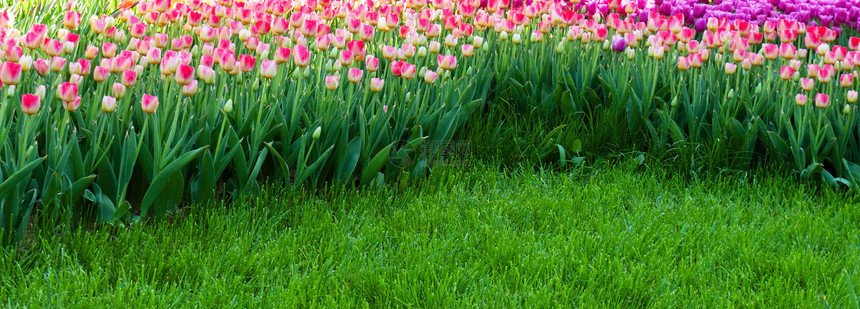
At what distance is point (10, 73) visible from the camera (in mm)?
2291

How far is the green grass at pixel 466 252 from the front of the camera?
2.19 m

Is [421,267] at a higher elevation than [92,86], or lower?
lower

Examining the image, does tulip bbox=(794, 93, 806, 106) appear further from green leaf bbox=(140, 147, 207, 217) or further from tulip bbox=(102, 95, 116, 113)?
tulip bbox=(102, 95, 116, 113)

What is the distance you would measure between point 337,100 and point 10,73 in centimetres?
103

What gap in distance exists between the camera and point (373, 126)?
3006 millimetres

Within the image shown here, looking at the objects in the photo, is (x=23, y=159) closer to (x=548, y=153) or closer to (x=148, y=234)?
(x=148, y=234)

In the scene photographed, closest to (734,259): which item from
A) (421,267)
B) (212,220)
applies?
(421,267)

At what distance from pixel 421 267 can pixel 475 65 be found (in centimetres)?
171

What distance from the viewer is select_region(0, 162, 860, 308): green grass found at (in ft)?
7.18

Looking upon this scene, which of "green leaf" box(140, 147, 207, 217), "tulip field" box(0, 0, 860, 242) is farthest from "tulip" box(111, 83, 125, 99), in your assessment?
"green leaf" box(140, 147, 207, 217)

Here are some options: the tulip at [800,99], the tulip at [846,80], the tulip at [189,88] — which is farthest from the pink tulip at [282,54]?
the tulip at [846,80]

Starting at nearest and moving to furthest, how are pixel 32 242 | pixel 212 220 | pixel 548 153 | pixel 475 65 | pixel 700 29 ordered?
1. pixel 32 242
2. pixel 212 220
3. pixel 548 153
4. pixel 475 65
5. pixel 700 29

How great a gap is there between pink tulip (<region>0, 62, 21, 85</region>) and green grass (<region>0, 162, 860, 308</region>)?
0.42 meters

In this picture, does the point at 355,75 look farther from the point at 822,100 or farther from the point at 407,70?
the point at 822,100
